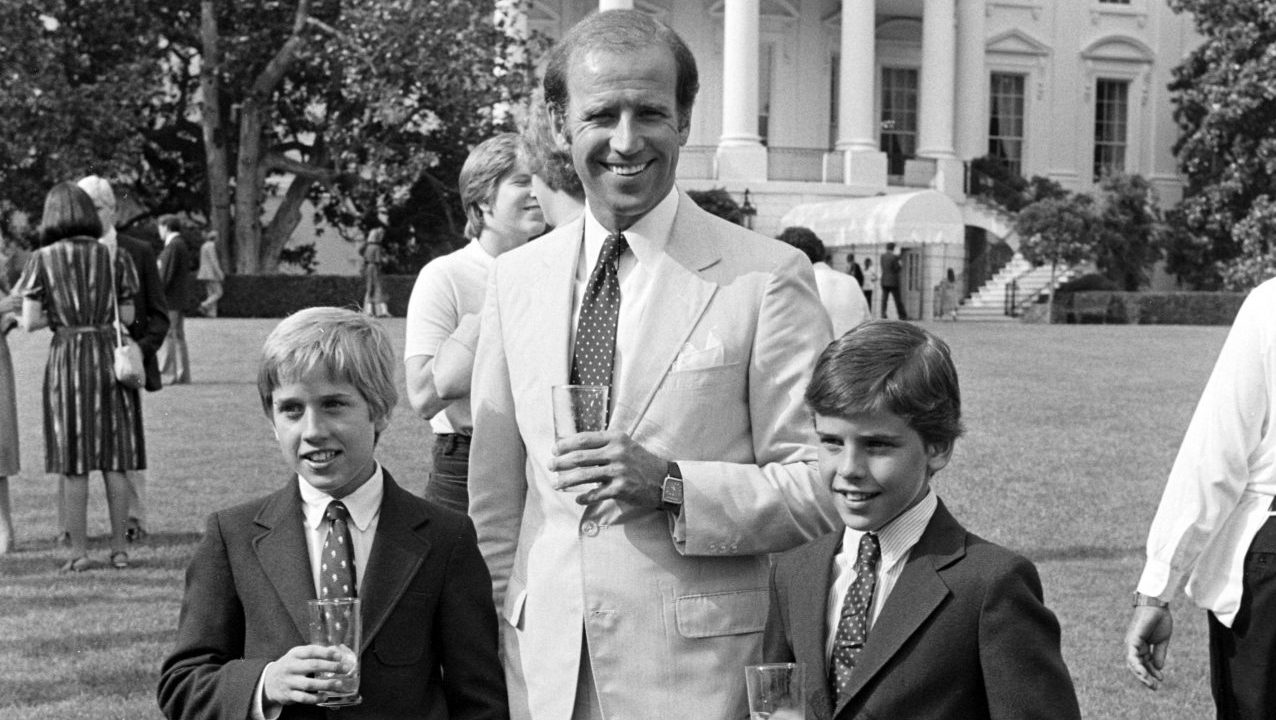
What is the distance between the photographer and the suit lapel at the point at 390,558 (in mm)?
3338

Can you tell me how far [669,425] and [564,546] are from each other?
1.05 ft

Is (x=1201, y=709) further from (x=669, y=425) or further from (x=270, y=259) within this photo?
(x=270, y=259)

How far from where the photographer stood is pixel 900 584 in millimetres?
3104

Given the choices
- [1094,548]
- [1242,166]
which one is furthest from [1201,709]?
[1242,166]

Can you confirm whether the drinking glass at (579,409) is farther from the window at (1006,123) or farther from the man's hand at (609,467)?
the window at (1006,123)

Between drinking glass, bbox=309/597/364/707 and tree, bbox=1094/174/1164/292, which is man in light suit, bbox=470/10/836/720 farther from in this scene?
tree, bbox=1094/174/1164/292

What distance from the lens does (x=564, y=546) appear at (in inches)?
128

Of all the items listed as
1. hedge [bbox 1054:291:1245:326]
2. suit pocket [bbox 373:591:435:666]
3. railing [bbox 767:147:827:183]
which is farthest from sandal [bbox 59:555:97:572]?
railing [bbox 767:147:827:183]

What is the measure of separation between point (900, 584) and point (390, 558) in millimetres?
1042

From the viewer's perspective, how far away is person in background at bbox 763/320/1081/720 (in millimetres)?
3014

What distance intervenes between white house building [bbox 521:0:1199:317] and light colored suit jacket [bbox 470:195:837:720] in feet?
119

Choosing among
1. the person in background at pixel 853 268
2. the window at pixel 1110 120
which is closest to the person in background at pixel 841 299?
the person in background at pixel 853 268

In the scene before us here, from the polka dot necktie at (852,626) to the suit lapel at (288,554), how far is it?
3.42 feet

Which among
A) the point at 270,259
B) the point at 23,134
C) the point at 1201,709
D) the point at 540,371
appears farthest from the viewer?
the point at 270,259
